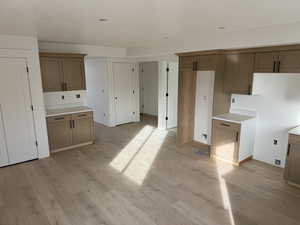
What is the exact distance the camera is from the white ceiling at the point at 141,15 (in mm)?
2064

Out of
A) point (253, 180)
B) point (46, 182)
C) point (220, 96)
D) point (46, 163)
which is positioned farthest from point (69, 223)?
point (220, 96)

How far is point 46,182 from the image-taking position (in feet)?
10.8

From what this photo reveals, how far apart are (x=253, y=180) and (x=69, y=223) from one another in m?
2.77

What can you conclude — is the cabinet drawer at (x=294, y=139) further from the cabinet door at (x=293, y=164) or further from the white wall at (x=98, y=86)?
the white wall at (x=98, y=86)

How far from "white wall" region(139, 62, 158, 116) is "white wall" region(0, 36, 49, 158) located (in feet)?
14.3

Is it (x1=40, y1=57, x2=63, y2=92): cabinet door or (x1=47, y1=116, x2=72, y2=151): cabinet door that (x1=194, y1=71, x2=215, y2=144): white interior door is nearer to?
(x1=47, y1=116, x2=72, y2=151): cabinet door

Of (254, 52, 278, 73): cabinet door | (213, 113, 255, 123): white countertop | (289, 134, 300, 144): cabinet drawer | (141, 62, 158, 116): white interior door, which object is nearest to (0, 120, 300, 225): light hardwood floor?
(289, 134, 300, 144): cabinet drawer

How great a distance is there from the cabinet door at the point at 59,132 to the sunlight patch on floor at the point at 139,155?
50.1 inches

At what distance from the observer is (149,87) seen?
310 inches

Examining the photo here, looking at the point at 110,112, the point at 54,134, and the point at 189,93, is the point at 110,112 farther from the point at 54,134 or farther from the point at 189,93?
the point at 189,93

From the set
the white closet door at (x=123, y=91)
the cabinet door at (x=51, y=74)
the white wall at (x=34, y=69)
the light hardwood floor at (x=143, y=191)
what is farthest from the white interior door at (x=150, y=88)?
the white wall at (x=34, y=69)

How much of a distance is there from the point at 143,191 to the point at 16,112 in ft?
9.05

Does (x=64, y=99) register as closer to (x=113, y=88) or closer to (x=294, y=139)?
(x=113, y=88)

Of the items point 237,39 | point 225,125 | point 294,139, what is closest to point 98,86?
point 225,125
